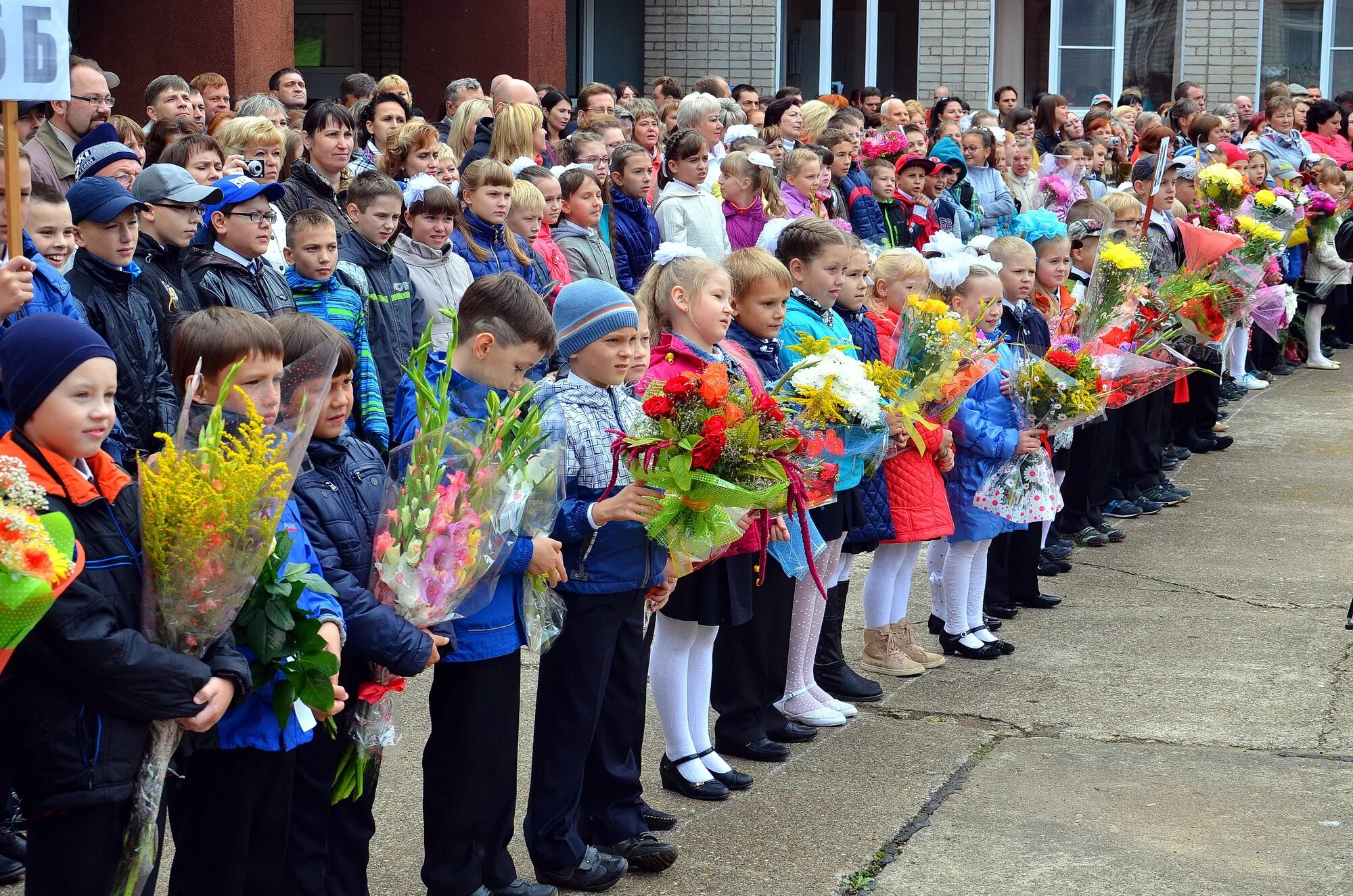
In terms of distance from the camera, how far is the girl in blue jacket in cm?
665

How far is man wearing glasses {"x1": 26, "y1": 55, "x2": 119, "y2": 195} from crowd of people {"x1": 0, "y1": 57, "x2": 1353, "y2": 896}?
0.09 feet

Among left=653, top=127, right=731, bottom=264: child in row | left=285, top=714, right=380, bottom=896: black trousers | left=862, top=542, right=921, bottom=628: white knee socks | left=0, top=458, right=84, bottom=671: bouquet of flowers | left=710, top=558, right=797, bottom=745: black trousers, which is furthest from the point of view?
left=653, top=127, right=731, bottom=264: child in row

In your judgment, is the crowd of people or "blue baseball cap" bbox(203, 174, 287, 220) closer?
the crowd of people

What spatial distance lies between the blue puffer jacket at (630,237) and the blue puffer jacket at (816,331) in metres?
2.89

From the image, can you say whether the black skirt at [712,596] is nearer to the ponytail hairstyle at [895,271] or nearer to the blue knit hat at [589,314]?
the blue knit hat at [589,314]

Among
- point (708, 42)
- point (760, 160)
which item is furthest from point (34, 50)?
point (708, 42)

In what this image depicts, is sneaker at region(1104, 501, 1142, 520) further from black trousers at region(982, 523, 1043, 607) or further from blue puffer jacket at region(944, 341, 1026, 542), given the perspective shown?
blue puffer jacket at region(944, 341, 1026, 542)

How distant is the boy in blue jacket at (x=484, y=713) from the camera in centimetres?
404

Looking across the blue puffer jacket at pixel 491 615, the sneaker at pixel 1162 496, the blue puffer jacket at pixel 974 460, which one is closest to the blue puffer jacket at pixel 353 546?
the blue puffer jacket at pixel 491 615

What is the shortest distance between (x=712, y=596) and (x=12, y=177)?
2371mm

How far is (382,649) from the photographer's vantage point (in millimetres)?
3639

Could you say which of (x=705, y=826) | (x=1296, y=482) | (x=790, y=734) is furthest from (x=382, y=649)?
(x=1296, y=482)

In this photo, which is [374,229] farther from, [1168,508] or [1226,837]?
[1168,508]

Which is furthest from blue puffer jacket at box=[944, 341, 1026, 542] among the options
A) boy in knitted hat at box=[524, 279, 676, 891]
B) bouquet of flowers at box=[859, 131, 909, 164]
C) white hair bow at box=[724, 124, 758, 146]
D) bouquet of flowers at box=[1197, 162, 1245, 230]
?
bouquet of flowers at box=[859, 131, 909, 164]
